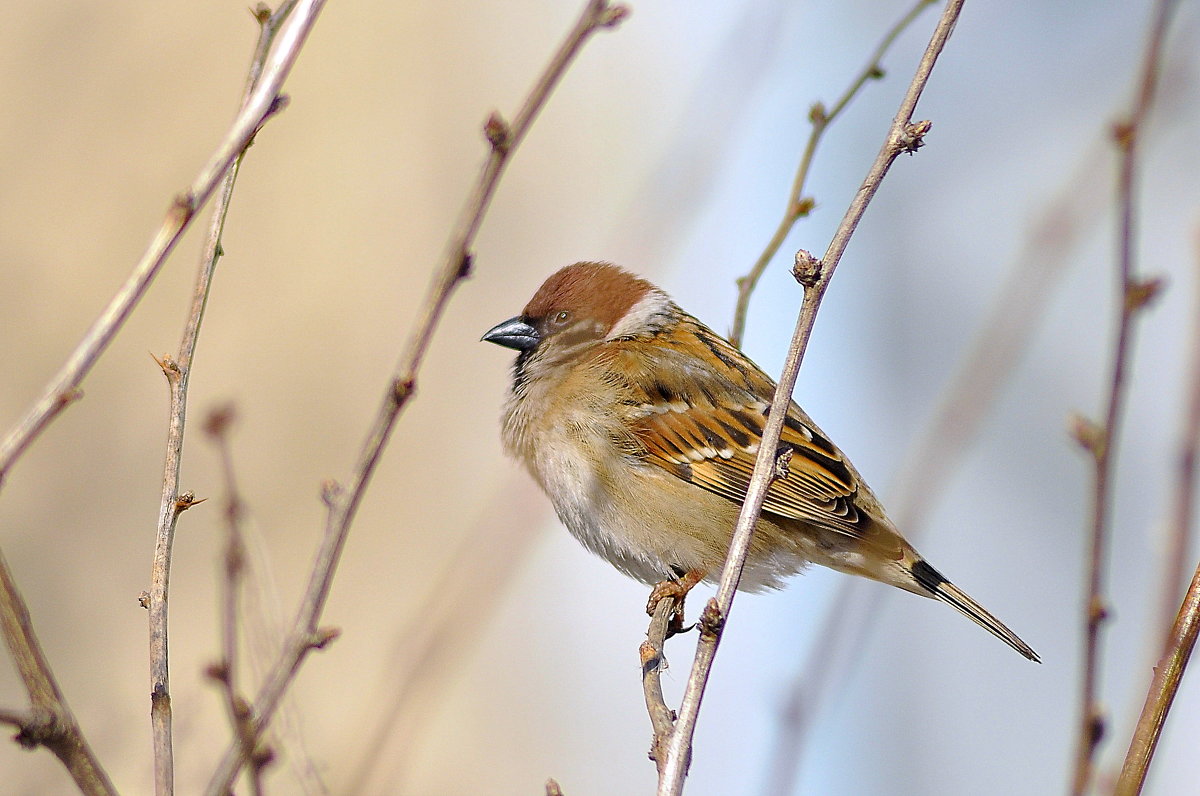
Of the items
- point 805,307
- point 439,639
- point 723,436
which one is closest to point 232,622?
point 439,639

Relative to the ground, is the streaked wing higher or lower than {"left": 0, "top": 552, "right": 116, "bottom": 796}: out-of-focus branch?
higher

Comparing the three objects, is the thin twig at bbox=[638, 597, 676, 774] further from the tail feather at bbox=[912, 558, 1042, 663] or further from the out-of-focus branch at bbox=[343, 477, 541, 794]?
the tail feather at bbox=[912, 558, 1042, 663]

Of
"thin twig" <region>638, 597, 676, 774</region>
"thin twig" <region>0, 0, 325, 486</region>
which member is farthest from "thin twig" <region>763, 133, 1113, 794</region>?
"thin twig" <region>0, 0, 325, 486</region>

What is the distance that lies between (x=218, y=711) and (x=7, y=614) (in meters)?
3.19

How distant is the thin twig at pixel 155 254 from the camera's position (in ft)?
3.90

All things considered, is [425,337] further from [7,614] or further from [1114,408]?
[1114,408]

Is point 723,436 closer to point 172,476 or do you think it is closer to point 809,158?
point 809,158

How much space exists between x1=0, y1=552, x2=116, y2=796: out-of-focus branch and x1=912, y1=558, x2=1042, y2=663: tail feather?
238 cm

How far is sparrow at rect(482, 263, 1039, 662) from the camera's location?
129 inches

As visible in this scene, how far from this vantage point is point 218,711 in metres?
4.29

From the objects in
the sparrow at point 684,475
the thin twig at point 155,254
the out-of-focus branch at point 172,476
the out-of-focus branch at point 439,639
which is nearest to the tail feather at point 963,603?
the sparrow at point 684,475

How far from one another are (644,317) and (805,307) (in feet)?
7.07

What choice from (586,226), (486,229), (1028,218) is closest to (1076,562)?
(586,226)

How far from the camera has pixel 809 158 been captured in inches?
109
